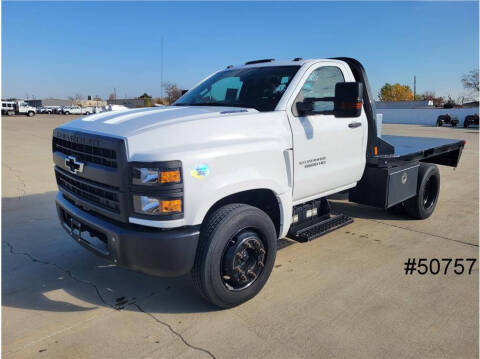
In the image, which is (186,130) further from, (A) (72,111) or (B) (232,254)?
(A) (72,111)

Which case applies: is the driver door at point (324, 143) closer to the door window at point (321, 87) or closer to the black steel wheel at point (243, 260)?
the door window at point (321, 87)

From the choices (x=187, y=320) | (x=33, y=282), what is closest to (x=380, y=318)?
(x=187, y=320)

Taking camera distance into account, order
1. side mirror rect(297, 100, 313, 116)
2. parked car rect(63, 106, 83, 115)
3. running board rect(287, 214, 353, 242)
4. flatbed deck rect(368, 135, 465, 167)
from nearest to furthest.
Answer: side mirror rect(297, 100, 313, 116), running board rect(287, 214, 353, 242), flatbed deck rect(368, 135, 465, 167), parked car rect(63, 106, 83, 115)

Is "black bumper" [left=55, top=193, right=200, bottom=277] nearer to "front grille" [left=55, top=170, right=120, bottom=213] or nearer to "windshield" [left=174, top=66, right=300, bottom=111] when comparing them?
"front grille" [left=55, top=170, right=120, bottom=213]

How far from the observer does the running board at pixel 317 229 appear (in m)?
3.78

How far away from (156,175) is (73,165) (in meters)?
1.00

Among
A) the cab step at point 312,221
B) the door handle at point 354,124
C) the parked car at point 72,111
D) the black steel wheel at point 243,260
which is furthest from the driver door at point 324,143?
the parked car at point 72,111

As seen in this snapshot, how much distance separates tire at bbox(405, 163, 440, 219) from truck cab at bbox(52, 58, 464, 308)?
1.11 metres

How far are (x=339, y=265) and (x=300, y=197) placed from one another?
0.87 meters

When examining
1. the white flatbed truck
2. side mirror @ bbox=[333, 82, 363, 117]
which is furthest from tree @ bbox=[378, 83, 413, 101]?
side mirror @ bbox=[333, 82, 363, 117]

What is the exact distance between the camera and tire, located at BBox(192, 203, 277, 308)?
281cm

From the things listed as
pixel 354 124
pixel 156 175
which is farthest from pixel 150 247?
pixel 354 124

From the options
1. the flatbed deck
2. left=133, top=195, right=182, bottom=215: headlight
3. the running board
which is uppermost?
the flatbed deck

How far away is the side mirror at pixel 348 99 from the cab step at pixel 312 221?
3.41 ft
